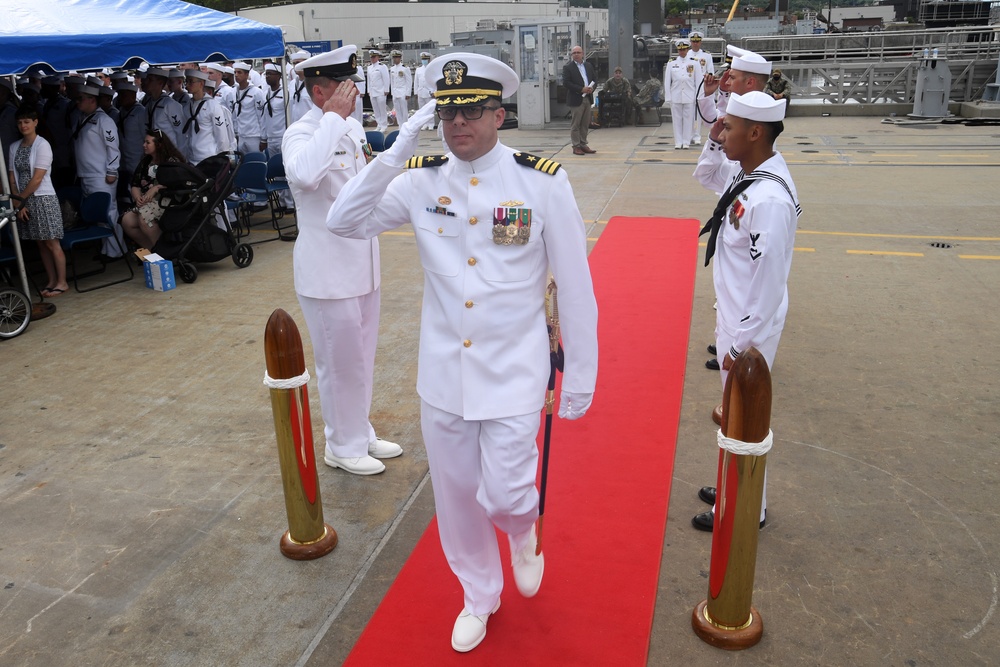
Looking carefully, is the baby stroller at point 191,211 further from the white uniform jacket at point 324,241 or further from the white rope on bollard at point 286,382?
the white rope on bollard at point 286,382

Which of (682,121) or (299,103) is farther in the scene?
(682,121)

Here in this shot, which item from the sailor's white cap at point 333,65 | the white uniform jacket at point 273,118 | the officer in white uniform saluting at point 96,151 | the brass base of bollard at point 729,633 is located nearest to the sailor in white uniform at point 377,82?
the white uniform jacket at point 273,118

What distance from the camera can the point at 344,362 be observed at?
4.31 meters

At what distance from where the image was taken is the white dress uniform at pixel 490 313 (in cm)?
290

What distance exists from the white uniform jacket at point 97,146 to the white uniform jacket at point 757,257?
7.23 meters

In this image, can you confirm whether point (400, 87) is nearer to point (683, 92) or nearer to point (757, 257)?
point (683, 92)

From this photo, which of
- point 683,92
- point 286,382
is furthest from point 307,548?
point 683,92

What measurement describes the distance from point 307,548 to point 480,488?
1.11 metres

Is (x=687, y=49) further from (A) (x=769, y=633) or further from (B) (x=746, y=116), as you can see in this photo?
(A) (x=769, y=633)

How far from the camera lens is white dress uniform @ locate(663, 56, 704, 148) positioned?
15.5m

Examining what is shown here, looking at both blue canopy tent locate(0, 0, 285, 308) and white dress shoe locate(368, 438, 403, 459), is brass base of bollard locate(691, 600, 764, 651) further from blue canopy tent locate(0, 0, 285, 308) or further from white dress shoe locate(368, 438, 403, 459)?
blue canopy tent locate(0, 0, 285, 308)

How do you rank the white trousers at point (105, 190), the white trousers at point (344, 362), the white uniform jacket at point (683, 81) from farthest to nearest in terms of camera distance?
the white uniform jacket at point (683, 81) → the white trousers at point (105, 190) → the white trousers at point (344, 362)

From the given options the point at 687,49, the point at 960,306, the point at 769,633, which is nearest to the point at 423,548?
the point at 769,633

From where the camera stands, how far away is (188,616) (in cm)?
334
